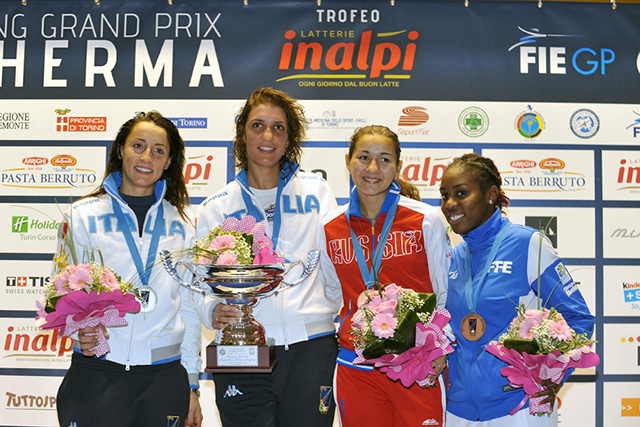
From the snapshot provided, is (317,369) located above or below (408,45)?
below

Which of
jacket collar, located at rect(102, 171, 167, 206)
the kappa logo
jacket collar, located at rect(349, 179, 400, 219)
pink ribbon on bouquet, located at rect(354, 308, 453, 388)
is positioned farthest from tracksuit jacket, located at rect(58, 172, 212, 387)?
pink ribbon on bouquet, located at rect(354, 308, 453, 388)

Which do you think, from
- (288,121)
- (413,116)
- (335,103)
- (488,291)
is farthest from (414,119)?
(488,291)

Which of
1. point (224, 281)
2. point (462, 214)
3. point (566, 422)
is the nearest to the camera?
point (224, 281)

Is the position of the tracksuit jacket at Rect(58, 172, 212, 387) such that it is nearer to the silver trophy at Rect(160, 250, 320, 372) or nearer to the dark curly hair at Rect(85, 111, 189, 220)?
the dark curly hair at Rect(85, 111, 189, 220)

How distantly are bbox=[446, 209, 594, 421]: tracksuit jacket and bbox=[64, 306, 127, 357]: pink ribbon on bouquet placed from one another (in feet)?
4.36

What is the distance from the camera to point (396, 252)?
2.49m

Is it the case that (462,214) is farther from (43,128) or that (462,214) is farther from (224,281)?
(43,128)

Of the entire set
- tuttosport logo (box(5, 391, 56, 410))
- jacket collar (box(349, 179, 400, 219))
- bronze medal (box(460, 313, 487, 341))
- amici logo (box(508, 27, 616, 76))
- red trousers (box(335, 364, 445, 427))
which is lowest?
tuttosport logo (box(5, 391, 56, 410))

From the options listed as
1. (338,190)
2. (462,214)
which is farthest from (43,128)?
(462,214)

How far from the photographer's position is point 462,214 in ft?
7.66

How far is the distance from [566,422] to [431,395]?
252cm

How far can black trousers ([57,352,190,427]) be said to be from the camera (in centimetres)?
226

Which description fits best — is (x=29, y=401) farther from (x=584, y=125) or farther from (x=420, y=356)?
(x=584, y=125)

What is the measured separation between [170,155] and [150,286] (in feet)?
2.10
